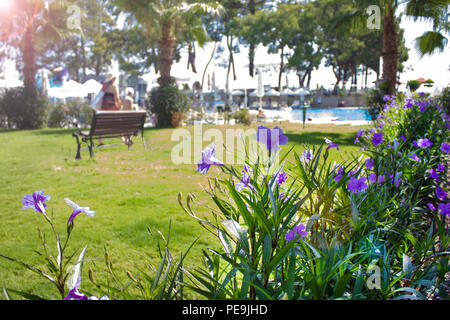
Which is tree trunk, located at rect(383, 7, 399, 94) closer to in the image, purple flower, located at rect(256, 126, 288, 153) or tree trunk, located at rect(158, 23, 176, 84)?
tree trunk, located at rect(158, 23, 176, 84)

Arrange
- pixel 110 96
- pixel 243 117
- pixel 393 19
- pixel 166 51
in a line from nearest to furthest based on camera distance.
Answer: pixel 110 96
pixel 393 19
pixel 166 51
pixel 243 117

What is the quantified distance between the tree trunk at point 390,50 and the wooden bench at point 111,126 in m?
8.03

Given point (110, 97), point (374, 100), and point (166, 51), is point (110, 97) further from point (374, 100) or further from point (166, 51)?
point (374, 100)

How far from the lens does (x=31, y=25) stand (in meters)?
15.6

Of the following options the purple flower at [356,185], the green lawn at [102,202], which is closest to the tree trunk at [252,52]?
the green lawn at [102,202]

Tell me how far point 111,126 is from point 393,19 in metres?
9.36

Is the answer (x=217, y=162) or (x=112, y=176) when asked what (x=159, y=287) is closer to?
(x=217, y=162)

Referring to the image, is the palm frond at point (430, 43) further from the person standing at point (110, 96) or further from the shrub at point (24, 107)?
the shrub at point (24, 107)

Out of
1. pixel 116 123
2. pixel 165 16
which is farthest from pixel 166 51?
pixel 116 123

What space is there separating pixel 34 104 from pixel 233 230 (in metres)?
16.2

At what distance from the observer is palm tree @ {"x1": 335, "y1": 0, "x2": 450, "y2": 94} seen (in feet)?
36.4

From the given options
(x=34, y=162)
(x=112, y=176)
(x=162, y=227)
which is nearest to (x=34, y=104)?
(x=34, y=162)

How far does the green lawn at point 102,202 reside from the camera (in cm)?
276

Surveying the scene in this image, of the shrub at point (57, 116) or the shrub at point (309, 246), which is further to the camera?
the shrub at point (57, 116)
